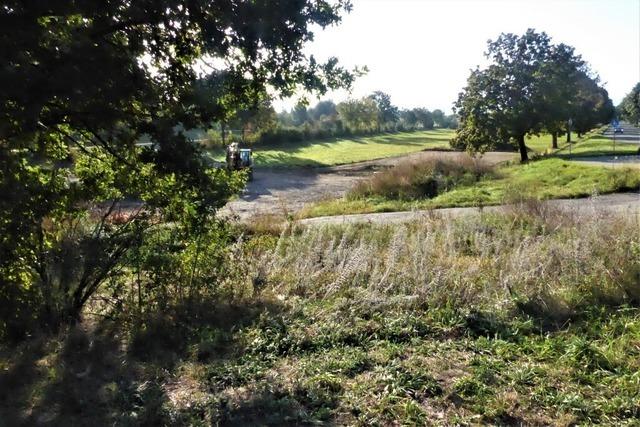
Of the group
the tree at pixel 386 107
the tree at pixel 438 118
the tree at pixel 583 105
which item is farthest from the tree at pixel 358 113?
the tree at pixel 438 118

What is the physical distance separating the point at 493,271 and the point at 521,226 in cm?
328

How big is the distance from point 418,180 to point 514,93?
1346 centimetres

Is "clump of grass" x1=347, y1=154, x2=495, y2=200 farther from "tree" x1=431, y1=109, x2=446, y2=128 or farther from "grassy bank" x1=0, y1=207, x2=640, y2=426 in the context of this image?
"tree" x1=431, y1=109, x2=446, y2=128

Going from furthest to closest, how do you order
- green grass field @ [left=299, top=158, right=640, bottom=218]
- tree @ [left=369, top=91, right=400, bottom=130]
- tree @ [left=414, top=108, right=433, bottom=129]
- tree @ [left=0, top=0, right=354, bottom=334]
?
tree @ [left=414, top=108, right=433, bottom=129], tree @ [left=369, top=91, right=400, bottom=130], green grass field @ [left=299, top=158, right=640, bottom=218], tree @ [left=0, top=0, right=354, bottom=334]

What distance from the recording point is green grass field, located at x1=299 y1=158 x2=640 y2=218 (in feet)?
55.1

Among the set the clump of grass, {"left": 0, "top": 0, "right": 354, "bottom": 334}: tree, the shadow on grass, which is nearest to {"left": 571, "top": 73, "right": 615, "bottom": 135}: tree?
the clump of grass

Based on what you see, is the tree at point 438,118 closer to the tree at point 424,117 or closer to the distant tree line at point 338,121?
the distant tree line at point 338,121

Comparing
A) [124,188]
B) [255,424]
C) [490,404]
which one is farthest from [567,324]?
[124,188]

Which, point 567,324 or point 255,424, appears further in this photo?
point 567,324

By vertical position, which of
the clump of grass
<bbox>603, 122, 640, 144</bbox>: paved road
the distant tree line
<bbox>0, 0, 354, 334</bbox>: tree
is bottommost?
<bbox>603, 122, 640, 144</bbox>: paved road

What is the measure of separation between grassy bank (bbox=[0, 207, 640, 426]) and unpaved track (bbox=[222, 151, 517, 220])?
11.0 meters

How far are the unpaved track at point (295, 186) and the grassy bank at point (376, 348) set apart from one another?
1100cm

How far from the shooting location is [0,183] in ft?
13.6

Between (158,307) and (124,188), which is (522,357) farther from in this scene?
(124,188)
